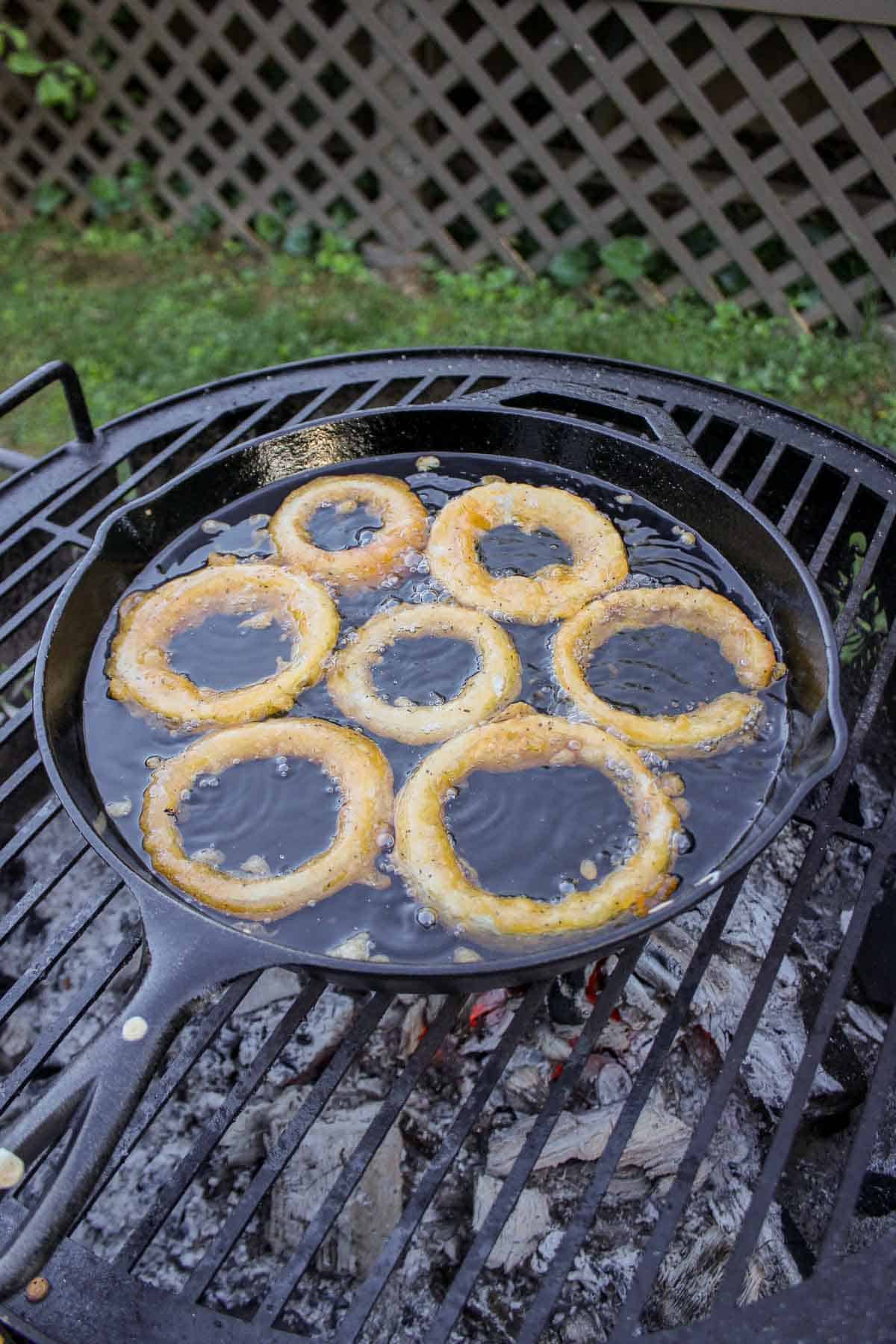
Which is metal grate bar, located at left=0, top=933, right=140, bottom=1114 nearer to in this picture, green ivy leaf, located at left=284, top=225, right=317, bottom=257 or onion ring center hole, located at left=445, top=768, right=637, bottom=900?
onion ring center hole, located at left=445, top=768, right=637, bottom=900

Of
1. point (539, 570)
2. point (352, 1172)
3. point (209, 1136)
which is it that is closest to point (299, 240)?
Answer: point (539, 570)

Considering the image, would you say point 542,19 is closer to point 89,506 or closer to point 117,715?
point 89,506

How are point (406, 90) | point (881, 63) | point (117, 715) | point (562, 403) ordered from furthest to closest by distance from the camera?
point (406, 90), point (881, 63), point (562, 403), point (117, 715)

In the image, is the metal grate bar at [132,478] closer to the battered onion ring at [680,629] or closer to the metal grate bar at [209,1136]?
the battered onion ring at [680,629]

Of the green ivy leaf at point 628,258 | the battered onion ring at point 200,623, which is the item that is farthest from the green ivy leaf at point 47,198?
the battered onion ring at point 200,623

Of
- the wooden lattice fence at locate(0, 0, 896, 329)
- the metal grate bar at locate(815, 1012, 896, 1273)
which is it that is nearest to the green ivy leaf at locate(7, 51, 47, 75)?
the wooden lattice fence at locate(0, 0, 896, 329)

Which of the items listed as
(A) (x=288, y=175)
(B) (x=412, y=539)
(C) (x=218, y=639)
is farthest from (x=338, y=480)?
(A) (x=288, y=175)

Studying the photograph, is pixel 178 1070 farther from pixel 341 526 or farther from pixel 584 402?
pixel 584 402
